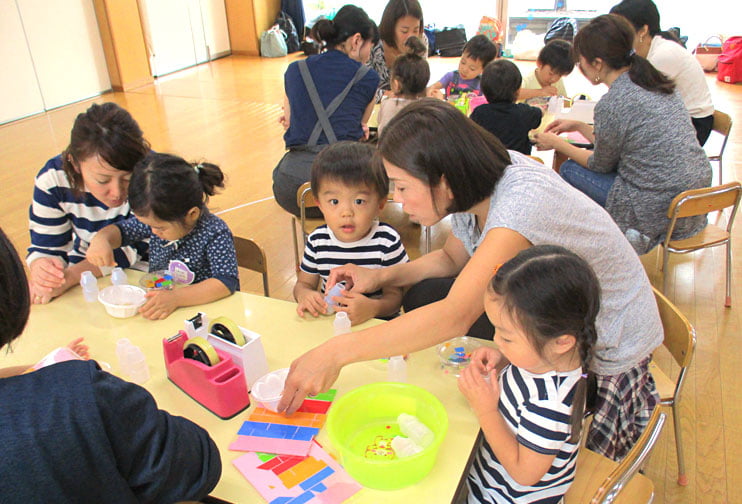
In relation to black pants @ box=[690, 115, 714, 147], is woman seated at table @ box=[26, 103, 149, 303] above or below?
above

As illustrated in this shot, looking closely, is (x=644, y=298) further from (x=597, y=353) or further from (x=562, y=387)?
(x=562, y=387)

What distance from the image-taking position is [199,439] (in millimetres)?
982

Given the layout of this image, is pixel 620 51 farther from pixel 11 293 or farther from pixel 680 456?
pixel 11 293

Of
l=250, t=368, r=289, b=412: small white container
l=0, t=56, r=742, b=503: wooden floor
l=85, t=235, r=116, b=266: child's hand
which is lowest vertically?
l=0, t=56, r=742, b=503: wooden floor

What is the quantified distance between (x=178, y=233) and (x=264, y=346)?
574 millimetres

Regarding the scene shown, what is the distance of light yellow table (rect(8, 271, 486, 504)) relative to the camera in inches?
Result: 41.2

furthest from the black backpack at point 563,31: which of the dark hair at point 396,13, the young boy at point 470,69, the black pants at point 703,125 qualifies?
the black pants at point 703,125

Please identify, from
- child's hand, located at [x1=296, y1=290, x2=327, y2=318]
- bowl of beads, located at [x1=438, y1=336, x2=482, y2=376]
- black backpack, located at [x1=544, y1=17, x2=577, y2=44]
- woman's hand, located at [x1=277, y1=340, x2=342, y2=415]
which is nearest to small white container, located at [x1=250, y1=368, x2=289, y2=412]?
woman's hand, located at [x1=277, y1=340, x2=342, y2=415]

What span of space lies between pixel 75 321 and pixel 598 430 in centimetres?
151

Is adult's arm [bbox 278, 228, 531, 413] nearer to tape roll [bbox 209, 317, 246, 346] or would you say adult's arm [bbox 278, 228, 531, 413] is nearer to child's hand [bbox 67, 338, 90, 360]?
tape roll [bbox 209, 317, 246, 346]

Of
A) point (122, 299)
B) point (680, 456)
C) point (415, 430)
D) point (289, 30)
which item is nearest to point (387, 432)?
point (415, 430)

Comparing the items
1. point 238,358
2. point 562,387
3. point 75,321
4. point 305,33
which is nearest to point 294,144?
point 75,321

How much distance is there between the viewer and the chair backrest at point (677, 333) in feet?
4.89

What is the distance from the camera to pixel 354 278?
1753 mm
